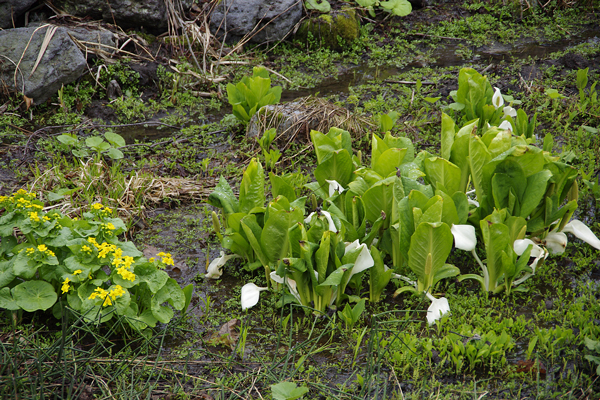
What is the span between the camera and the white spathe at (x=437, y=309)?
8.39 ft

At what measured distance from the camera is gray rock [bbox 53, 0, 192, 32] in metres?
5.77

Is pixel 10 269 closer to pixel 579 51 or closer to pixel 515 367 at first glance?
pixel 515 367

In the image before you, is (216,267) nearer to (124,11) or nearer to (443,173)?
(443,173)

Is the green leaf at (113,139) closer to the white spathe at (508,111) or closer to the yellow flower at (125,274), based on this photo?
the yellow flower at (125,274)

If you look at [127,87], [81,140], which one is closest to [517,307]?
[81,140]

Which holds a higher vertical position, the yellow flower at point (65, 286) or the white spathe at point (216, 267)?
the yellow flower at point (65, 286)

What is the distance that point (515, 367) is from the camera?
2.31 m

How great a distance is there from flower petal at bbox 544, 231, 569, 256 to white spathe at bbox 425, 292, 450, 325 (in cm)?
93

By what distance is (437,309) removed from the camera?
259 cm

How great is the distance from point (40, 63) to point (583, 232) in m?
5.03

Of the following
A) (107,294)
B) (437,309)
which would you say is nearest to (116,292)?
(107,294)

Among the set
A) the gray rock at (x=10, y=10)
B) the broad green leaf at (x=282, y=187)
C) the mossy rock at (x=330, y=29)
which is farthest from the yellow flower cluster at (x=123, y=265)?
the mossy rock at (x=330, y=29)

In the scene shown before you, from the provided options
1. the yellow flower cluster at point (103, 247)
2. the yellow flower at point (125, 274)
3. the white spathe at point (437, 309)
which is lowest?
the white spathe at point (437, 309)

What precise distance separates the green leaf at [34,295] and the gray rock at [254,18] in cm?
480
